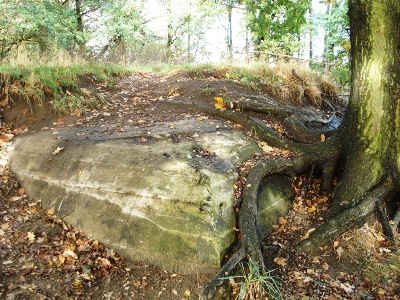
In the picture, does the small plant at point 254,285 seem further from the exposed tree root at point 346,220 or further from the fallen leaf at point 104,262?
the fallen leaf at point 104,262

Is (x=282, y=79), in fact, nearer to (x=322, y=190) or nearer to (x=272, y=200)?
(x=322, y=190)

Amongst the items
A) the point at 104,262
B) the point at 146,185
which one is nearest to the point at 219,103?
the point at 146,185

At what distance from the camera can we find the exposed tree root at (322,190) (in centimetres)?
374

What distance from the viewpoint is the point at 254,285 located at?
329 centimetres

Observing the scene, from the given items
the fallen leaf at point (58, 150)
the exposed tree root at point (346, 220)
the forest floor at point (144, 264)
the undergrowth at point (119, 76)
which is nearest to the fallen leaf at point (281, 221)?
the forest floor at point (144, 264)

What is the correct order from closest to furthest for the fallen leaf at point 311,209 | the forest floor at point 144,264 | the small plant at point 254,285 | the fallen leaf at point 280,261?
the small plant at point 254,285, the forest floor at point 144,264, the fallen leaf at point 280,261, the fallen leaf at point 311,209

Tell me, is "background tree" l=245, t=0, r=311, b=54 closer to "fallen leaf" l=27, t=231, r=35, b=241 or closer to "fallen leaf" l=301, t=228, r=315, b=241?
"fallen leaf" l=301, t=228, r=315, b=241

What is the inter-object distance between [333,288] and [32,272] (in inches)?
137

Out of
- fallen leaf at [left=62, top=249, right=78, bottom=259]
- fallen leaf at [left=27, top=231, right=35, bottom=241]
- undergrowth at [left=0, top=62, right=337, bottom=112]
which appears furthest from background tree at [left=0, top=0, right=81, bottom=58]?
fallen leaf at [left=62, top=249, right=78, bottom=259]

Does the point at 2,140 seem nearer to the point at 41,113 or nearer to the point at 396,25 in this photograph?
the point at 41,113

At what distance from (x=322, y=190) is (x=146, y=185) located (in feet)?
9.91

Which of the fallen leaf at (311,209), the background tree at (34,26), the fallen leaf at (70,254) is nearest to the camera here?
the fallen leaf at (70,254)

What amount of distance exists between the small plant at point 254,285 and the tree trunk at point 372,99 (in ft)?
6.11

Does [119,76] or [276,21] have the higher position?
[276,21]
